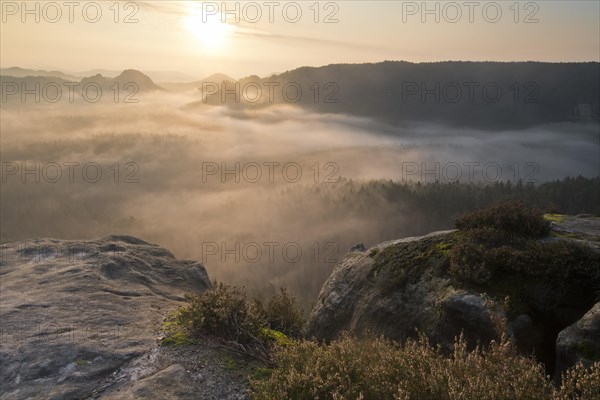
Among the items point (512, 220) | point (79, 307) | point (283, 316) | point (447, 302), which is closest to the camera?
point (447, 302)

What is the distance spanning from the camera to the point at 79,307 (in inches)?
383

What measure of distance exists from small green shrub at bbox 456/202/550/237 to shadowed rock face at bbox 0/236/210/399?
5.92 m

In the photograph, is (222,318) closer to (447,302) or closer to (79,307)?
(447,302)

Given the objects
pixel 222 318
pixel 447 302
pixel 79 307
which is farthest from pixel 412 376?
pixel 79 307

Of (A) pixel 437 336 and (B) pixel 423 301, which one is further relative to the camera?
(B) pixel 423 301

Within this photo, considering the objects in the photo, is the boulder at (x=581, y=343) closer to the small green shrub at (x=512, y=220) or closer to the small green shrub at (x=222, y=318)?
the small green shrub at (x=512, y=220)

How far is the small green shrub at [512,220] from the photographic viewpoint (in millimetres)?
8117

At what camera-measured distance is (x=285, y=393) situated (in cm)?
533

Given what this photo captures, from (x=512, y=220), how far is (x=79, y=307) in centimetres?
861

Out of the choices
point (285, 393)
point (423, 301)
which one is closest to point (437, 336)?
point (423, 301)

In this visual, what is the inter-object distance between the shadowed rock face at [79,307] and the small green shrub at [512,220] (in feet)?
19.4

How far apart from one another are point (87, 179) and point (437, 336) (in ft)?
432

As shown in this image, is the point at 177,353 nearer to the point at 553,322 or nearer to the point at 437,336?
the point at 437,336

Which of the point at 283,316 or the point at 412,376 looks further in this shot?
the point at 283,316
